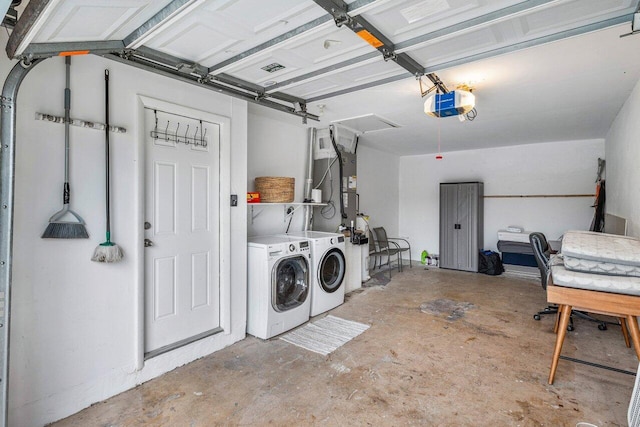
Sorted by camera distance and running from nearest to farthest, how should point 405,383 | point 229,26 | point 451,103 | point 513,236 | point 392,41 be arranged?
point 229,26 < point 392,41 < point 405,383 < point 451,103 < point 513,236

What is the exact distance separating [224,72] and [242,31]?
0.68 m

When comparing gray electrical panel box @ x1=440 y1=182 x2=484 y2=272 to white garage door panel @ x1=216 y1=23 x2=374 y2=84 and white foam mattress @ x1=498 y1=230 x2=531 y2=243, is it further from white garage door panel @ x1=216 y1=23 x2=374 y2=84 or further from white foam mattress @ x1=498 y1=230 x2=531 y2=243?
white garage door panel @ x1=216 y1=23 x2=374 y2=84

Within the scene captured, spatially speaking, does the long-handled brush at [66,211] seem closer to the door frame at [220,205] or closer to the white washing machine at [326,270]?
the door frame at [220,205]

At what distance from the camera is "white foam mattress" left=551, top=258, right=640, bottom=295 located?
76.8 inches

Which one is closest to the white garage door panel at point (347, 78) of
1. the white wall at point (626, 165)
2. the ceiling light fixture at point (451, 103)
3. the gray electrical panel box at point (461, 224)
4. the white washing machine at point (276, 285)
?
the ceiling light fixture at point (451, 103)

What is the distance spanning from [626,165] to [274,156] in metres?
3.88

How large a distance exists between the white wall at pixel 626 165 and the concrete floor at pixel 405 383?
1281 millimetres

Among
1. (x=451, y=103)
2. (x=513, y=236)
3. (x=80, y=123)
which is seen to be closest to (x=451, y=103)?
(x=451, y=103)

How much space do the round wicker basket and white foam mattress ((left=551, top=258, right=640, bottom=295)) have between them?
2536 mm

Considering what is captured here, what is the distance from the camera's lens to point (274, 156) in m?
4.12

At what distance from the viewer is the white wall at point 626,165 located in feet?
9.42

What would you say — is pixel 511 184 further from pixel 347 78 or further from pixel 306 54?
pixel 306 54

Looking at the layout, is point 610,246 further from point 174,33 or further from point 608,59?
point 174,33

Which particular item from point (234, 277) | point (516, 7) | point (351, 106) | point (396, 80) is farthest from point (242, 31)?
point (234, 277)
